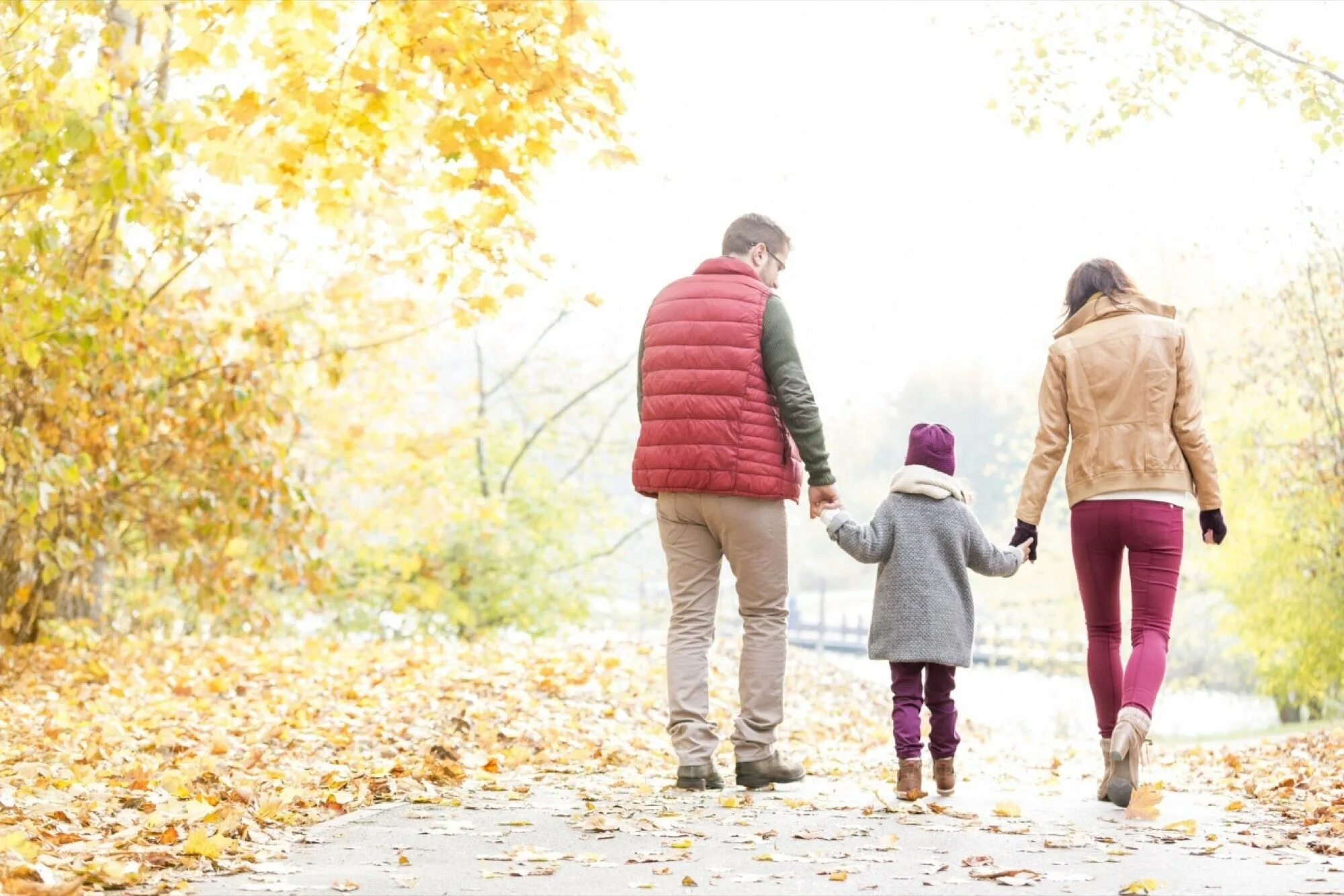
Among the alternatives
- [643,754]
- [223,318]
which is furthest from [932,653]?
[223,318]

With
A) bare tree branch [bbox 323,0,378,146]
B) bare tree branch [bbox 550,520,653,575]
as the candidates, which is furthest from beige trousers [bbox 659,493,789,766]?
bare tree branch [bbox 550,520,653,575]

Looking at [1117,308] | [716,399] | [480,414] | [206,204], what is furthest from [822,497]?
[480,414]

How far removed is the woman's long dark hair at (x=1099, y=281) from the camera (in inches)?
201

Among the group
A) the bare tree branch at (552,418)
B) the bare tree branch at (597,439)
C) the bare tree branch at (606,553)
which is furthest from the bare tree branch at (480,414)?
the bare tree branch at (606,553)

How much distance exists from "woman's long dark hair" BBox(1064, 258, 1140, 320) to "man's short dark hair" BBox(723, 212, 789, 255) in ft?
3.57

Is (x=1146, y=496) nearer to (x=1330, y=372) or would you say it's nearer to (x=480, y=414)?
(x=1330, y=372)

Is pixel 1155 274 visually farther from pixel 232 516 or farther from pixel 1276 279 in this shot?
pixel 232 516

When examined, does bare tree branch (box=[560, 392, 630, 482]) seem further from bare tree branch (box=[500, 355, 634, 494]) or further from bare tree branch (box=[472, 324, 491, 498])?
bare tree branch (box=[472, 324, 491, 498])

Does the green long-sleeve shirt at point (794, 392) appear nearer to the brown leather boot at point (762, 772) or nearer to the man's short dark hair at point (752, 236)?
the man's short dark hair at point (752, 236)

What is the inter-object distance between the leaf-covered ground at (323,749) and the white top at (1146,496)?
1.14m

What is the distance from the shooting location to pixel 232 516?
872cm

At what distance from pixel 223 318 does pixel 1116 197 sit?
1668 cm

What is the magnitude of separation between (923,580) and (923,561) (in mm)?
68

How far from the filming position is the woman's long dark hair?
16.7 ft
